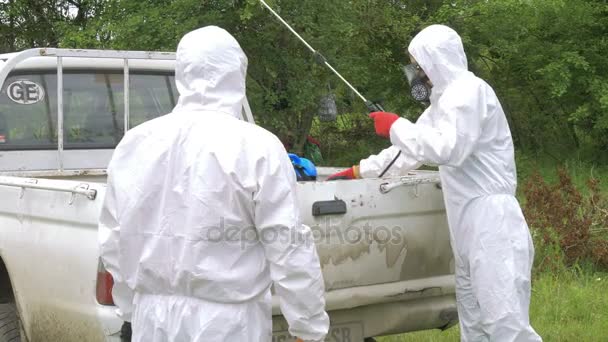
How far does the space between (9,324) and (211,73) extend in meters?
2.24

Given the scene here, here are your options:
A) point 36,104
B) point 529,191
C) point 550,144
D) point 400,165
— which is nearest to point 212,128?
point 400,165

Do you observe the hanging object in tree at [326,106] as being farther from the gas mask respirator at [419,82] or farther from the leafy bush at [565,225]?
the gas mask respirator at [419,82]

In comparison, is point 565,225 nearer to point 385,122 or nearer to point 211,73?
point 385,122

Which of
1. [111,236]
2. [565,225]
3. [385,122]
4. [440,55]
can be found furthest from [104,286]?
[565,225]

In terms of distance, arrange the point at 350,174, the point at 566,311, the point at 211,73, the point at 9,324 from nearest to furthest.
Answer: the point at 211,73
the point at 9,324
the point at 350,174
the point at 566,311

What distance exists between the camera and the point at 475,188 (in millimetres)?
4305

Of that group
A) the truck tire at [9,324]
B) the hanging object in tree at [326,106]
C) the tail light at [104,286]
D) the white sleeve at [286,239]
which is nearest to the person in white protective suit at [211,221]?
the white sleeve at [286,239]

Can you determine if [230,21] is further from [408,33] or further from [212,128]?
[212,128]

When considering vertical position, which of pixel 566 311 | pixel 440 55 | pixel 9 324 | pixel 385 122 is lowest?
pixel 566 311

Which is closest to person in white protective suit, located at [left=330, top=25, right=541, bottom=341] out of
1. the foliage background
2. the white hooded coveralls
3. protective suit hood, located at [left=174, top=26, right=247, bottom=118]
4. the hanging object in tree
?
the white hooded coveralls

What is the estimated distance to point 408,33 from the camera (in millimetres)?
13844

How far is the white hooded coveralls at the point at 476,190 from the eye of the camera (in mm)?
4191

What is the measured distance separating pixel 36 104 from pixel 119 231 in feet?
9.14

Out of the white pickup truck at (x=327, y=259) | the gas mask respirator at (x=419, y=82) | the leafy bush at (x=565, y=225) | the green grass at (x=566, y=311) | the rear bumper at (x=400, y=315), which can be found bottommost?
the green grass at (x=566, y=311)
